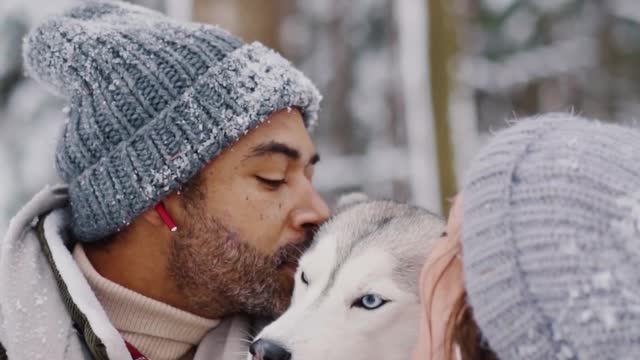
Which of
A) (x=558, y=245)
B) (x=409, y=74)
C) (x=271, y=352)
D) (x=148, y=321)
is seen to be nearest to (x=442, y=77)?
(x=409, y=74)

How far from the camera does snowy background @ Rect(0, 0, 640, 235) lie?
24.2 feet

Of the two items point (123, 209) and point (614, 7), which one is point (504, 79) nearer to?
point (614, 7)

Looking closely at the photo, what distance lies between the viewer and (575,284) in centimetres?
148

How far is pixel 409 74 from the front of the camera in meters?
8.24

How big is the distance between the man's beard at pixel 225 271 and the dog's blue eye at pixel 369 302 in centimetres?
39

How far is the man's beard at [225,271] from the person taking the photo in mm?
2676

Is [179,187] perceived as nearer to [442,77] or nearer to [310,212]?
[310,212]

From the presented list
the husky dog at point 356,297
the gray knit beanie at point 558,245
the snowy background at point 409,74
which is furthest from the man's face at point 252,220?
the snowy background at point 409,74

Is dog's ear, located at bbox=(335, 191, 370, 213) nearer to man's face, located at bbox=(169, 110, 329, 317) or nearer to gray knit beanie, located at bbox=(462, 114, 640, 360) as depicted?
man's face, located at bbox=(169, 110, 329, 317)

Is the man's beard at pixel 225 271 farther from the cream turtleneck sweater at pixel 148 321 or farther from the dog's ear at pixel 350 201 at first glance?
the dog's ear at pixel 350 201

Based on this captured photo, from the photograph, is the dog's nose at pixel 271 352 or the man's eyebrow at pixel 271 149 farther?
the man's eyebrow at pixel 271 149

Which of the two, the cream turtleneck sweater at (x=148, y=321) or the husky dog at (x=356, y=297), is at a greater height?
the husky dog at (x=356, y=297)

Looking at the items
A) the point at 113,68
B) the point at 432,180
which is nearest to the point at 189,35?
the point at 113,68

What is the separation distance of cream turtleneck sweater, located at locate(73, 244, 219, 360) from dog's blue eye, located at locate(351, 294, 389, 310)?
61 centimetres
